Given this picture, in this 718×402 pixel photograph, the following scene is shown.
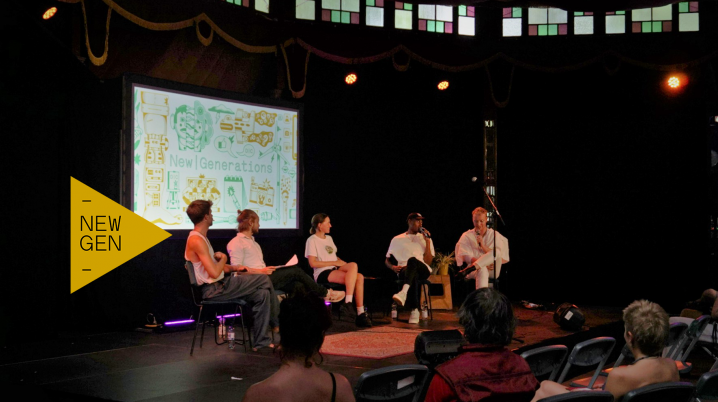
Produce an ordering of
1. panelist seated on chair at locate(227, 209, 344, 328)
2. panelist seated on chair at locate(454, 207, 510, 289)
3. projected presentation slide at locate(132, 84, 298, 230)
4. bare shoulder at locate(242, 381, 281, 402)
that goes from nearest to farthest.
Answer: bare shoulder at locate(242, 381, 281, 402) < panelist seated on chair at locate(227, 209, 344, 328) < projected presentation slide at locate(132, 84, 298, 230) < panelist seated on chair at locate(454, 207, 510, 289)

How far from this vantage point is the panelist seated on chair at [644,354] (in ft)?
7.97

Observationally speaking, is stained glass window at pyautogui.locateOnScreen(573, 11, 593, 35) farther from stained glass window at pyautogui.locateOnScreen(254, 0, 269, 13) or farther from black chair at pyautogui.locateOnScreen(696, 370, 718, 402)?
black chair at pyautogui.locateOnScreen(696, 370, 718, 402)

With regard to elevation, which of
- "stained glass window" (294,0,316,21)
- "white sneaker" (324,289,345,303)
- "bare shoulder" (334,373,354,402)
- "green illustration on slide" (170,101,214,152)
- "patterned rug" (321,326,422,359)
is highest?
"stained glass window" (294,0,316,21)

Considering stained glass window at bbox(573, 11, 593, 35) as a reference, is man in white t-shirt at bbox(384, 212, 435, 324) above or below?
below

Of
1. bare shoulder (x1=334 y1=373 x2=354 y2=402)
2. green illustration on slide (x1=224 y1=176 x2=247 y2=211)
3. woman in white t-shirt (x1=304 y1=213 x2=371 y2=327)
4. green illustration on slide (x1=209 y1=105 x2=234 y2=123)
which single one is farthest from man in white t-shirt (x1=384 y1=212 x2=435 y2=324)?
bare shoulder (x1=334 y1=373 x2=354 y2=402)

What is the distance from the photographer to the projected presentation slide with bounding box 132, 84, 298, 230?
6.02 meters

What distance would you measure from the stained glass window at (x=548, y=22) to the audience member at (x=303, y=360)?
755cm

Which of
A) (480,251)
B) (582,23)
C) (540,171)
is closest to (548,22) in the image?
(582,23)

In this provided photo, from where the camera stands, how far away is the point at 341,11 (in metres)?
7.98

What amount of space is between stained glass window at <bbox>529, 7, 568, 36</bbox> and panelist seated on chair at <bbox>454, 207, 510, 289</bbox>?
2.89 m

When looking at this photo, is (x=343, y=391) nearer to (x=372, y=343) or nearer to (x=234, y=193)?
(x=372, y=343)

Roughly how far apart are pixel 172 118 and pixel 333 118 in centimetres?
229

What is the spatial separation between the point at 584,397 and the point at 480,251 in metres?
5.25

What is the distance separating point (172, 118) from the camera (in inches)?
245
